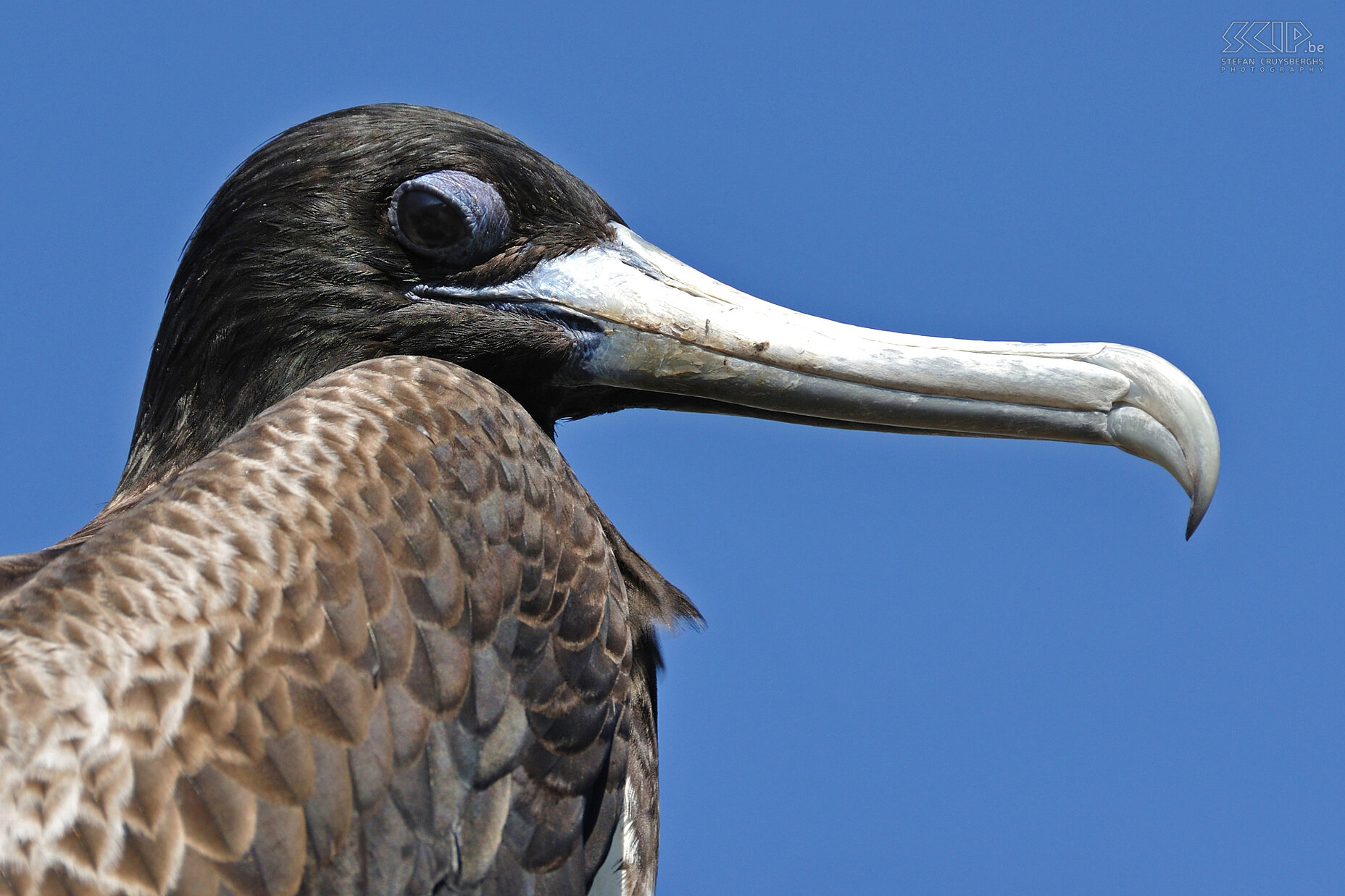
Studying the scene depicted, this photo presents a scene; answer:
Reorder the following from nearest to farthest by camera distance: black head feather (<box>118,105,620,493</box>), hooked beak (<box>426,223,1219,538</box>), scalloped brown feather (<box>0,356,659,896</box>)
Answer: scalloped brown feather (<box>0,356,659,896</box>), hooked beak (<box>426,223,1219,538</box>), black head feather (<box>118,105,620,493</box>)

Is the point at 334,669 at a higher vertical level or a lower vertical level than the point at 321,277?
lower

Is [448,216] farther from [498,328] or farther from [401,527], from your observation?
[401,527]

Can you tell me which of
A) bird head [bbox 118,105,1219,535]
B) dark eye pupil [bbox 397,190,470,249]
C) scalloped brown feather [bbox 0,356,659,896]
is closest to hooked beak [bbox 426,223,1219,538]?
bird head [bbox 118,105,1219,535]

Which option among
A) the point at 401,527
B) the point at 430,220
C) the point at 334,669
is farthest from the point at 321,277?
the point at 334,669

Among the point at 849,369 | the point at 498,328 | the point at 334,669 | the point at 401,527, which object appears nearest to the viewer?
the point at 334,669

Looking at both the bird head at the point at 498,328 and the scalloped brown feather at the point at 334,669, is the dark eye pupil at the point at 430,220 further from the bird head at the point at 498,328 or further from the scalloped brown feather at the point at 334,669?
the scalloped brown feather at the point at 334,669

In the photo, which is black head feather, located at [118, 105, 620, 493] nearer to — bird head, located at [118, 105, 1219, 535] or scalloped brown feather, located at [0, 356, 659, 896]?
bird head, located at [118, 105, 1219, 535]

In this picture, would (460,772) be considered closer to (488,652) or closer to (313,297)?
→ (488,652)
